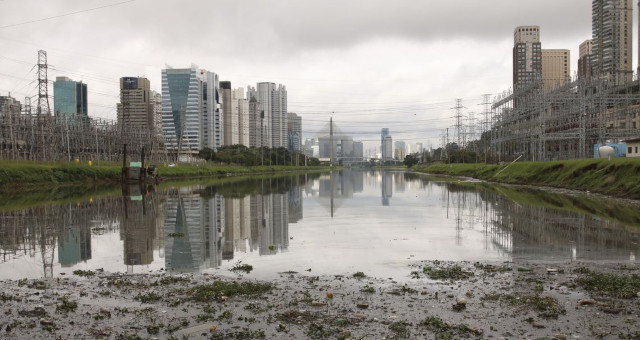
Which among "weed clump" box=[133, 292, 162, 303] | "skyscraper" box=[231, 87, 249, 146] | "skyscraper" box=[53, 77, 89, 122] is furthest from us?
"skyscraper" box=[231, 87, 249, 146]

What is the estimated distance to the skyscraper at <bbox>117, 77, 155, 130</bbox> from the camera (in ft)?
284

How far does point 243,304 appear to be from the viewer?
812 centimetres

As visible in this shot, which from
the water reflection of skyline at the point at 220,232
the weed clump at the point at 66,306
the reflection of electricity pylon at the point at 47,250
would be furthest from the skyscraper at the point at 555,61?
the weed clump at the point at 66,306

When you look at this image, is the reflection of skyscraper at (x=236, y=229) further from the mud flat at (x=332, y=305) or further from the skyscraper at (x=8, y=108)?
the skyscraper at (x=8, y=108)

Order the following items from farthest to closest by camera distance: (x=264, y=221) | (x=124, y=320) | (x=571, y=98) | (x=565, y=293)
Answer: (x=571, y=98) < (x=264, y=221) < (x=565, y=293) < (x=124, y=320)

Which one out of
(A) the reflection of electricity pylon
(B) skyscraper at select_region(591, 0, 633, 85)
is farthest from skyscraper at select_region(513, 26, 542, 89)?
(A) the reflection of electricity pylon

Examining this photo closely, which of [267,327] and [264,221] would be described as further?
[264,221]

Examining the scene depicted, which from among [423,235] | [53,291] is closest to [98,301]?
[53,291]

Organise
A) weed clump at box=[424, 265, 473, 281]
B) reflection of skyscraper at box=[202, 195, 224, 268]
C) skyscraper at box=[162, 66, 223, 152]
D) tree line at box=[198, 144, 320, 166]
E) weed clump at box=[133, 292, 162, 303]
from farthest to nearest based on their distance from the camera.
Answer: tree line at box=[198, 144, 320, 166] < skyscraper at box=[162, 66, 223, 152] < reflection of skyscraper at box=[202, 195, 224, 268] < weed clump at box=[424, 265, 473, 281] < weed clump at box=[133, 292, 162, 303]

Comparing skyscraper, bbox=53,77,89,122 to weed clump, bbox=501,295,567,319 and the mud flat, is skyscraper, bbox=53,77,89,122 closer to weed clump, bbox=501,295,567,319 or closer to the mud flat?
the mud flat

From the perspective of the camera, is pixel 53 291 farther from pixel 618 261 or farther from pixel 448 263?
pixel 618 261

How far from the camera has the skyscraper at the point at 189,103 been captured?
9694cm

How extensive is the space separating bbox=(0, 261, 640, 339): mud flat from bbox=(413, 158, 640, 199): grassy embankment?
24.2 m

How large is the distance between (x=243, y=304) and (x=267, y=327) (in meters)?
1.20
